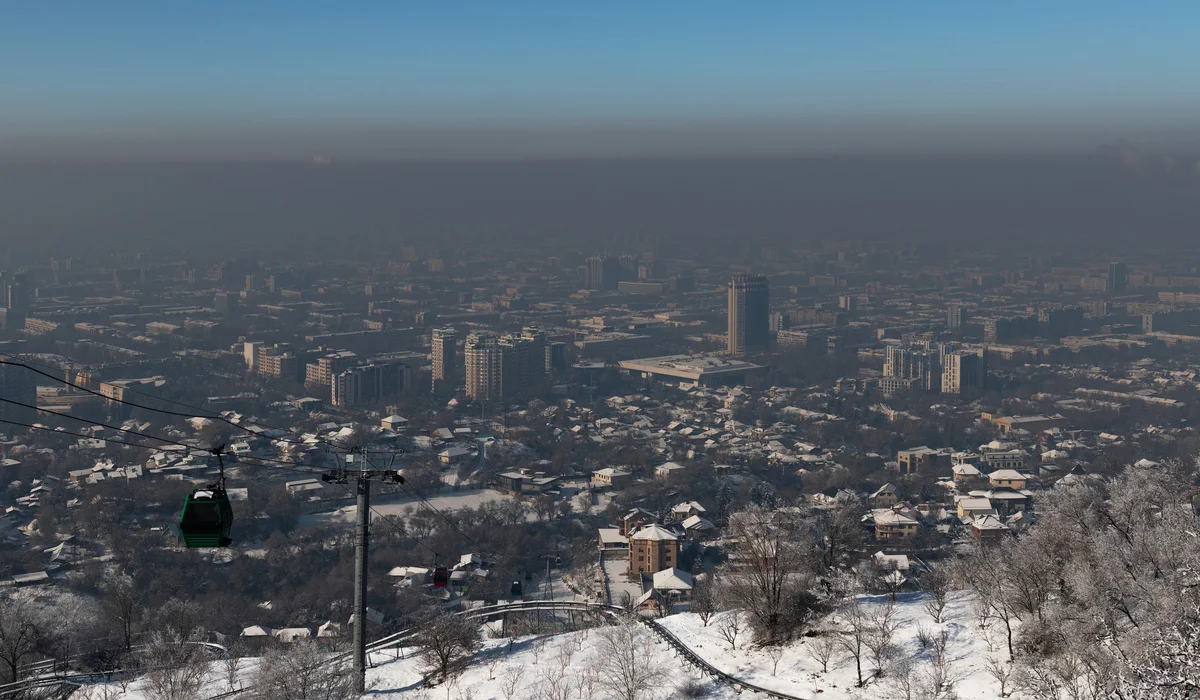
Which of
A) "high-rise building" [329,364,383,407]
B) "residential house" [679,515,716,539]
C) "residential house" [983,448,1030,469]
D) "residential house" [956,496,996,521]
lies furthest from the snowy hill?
"high-rise building" [329,364,383,407]

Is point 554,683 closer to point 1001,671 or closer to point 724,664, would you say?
point 724,664

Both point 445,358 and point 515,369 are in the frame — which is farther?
point 445,358

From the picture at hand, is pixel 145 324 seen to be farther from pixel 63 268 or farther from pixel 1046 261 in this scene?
pixel 1046 261

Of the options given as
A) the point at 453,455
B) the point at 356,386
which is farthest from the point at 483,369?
the point at 453,455

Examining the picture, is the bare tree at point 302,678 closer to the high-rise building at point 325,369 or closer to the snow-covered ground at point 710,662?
the snow-covered ground at point 710,662

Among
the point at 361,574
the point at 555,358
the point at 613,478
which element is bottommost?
the point at 613,478

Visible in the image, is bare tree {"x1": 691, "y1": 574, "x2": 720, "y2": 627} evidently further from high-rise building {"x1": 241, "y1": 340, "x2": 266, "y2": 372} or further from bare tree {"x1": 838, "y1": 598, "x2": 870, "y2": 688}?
high-rise building {"x1": 241, "y1": 340, "x2": 266, "y2": 372}

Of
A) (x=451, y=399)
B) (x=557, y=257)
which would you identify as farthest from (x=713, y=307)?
(x=451, y=399)
